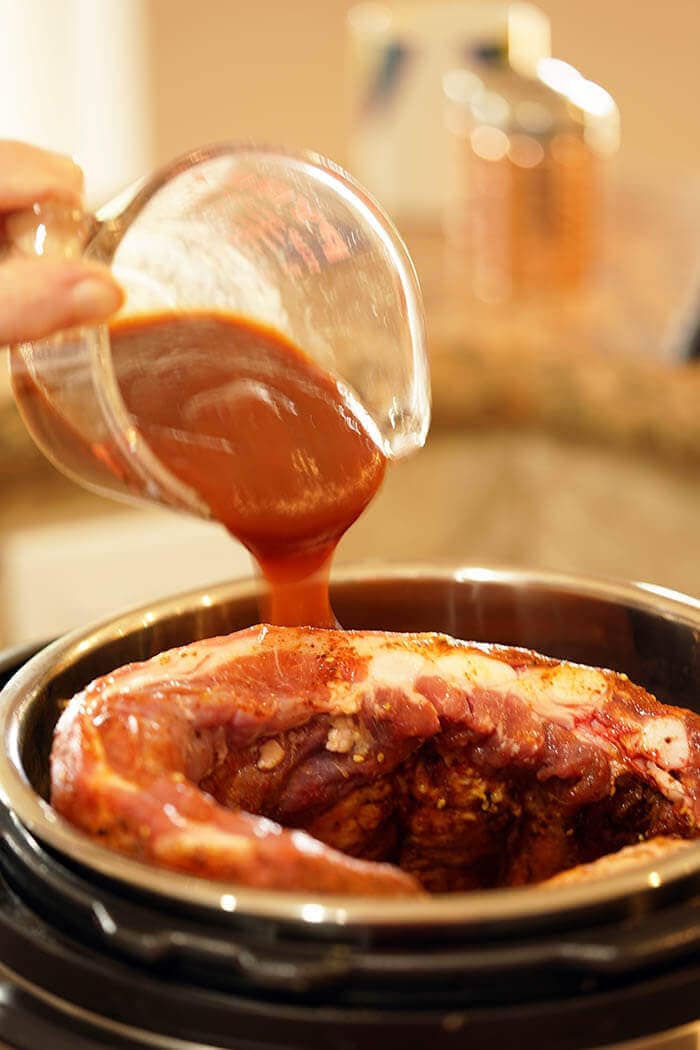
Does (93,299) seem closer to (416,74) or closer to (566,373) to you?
(566,373)

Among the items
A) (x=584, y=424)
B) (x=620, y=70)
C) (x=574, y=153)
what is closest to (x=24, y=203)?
(x=584, y=424)

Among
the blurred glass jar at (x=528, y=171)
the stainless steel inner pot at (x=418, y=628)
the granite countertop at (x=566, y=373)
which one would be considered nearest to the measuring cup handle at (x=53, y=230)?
the stainless steel inner pot at (x=418, y=628)

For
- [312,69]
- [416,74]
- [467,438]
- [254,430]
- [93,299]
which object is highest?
[93,299]

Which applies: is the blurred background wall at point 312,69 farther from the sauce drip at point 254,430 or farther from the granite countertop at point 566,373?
the sauce drip at point 254,430

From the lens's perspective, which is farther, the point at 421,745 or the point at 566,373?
the point at 566,373

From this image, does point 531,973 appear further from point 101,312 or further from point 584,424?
point 584,424

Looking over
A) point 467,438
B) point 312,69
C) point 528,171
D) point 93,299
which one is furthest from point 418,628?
point 312,69
